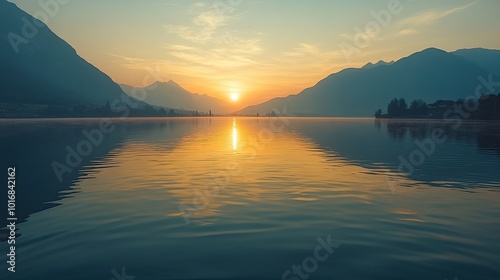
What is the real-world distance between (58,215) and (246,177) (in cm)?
1703

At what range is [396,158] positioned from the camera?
48750 millimetres

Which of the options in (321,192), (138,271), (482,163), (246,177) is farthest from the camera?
(482,163)

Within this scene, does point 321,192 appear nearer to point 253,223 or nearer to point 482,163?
point 253,223

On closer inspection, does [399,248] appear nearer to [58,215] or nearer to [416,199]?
[416,199]

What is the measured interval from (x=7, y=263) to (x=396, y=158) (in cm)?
4589

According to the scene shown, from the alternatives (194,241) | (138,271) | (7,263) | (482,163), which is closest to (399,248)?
(194,241)

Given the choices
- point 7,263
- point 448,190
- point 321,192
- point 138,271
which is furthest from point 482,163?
point 7,263

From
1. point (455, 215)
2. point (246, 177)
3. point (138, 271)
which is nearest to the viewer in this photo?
point (138, 271)

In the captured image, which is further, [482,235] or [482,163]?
[482,163]

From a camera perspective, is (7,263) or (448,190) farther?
(448,190)

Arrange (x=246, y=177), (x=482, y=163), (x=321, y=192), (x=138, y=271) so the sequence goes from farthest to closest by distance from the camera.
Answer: (x=482, y=163) → (x=246, y=177) → (x=321, y=192) → (x=138, y=271)

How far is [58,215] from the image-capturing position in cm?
2038

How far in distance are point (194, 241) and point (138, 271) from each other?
11.4 feet

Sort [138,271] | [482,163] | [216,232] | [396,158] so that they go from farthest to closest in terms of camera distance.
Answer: [396,158], [482,163], [216,232], [138,271]
